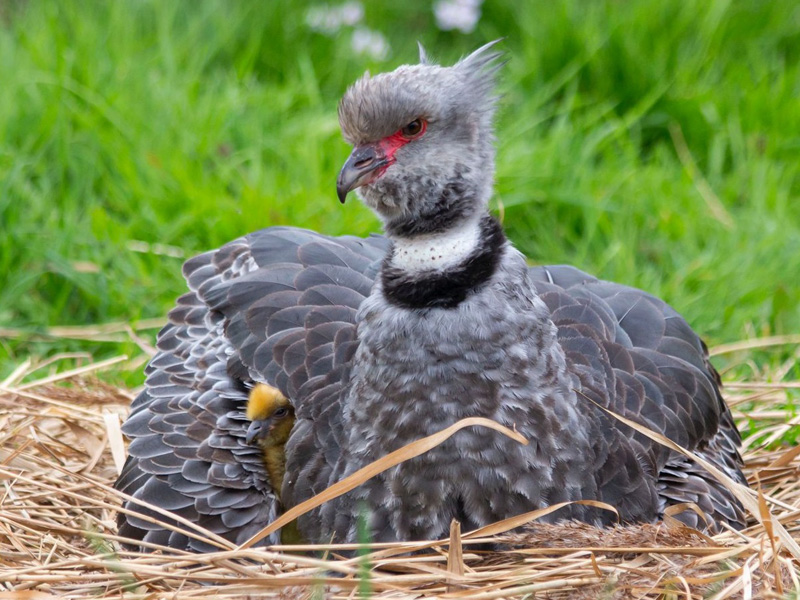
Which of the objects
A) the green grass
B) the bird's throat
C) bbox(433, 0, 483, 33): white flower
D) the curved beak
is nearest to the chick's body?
the bird's throat

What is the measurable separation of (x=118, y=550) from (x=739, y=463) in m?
1.91

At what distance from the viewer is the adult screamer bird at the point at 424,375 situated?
289 cm

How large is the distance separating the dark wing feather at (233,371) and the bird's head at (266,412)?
4 cm

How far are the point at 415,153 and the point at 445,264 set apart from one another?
0.93 feet

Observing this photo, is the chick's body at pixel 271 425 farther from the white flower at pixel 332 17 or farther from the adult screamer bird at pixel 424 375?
the white flower at pixel 332 17

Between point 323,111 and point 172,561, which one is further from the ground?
point 323,111

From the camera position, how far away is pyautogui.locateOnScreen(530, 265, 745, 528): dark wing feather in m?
3.30

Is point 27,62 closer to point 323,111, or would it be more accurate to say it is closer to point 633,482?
point 323,111

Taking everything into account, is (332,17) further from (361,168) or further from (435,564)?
(435,564)

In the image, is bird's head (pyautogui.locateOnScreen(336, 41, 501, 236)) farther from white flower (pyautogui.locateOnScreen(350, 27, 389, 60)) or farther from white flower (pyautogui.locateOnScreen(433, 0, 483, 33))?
white flower (pyautogui.locateOnScreen(433, 0, 483, 33))

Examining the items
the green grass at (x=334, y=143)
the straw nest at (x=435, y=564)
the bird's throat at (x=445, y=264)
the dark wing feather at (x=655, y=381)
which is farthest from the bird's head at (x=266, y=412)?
the green grass at (x=334, y=143)

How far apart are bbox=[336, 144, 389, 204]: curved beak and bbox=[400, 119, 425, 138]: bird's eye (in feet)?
0.24

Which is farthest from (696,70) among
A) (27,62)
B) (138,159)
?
(27,62)

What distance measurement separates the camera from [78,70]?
18.4 feet
